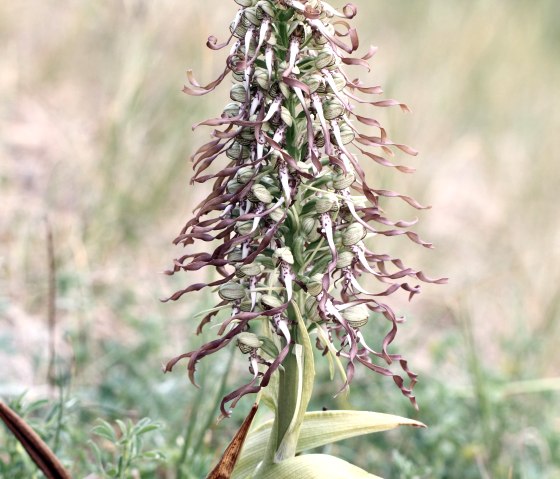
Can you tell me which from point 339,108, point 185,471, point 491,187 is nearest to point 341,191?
point 339,108

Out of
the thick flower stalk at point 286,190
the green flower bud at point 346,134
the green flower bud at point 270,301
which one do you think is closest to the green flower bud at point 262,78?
the thick flower stalk at point 286,190

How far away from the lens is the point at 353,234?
1.73 meters

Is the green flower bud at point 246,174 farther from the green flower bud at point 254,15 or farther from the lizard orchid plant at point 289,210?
Answer: the green flower bud at point 254,15

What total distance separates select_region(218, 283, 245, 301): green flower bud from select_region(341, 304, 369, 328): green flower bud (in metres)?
0.23

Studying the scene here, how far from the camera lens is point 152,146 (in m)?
5.48

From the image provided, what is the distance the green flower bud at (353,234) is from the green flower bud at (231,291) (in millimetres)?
249

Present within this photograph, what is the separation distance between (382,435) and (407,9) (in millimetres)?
8626

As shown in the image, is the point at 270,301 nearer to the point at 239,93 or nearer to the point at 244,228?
the point at 244,228

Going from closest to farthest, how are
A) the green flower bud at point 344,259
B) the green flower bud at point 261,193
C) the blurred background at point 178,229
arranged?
the green flower bud at point 261,193 → the green flower bud at point 344,259 → the blurred background at point 178,229

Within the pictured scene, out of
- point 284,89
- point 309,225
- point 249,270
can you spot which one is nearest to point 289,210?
point 309,225

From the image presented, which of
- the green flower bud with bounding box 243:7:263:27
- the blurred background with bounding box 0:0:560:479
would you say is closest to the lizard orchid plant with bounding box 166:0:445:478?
the green flower bud with bounding box 243:7:263:27

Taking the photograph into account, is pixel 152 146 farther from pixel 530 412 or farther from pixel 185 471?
pixel 185 471

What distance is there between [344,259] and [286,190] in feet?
0.75

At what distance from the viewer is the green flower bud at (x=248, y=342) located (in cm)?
173
